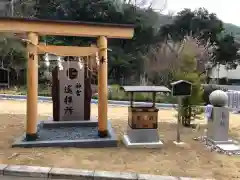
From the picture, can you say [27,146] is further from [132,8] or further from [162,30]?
[162,30]

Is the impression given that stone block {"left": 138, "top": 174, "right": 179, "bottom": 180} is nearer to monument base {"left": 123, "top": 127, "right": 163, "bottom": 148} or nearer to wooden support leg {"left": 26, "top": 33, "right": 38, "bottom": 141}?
monument base {"left": 123, "top": 127, "right": 163, "bottom": 148}

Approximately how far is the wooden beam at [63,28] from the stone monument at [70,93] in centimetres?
244

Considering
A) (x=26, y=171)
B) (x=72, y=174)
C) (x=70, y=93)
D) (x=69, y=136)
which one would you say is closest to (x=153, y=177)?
Result: (x=72, y=174)

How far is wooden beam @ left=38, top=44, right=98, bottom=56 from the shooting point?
7.33 metres

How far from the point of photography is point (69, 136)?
25.7 ft

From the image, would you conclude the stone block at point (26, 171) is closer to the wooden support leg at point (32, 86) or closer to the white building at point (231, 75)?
the wooden support leg at point (32, 86)

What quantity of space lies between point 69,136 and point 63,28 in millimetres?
2912

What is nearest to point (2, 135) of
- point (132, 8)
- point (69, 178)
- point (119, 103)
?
point (69, 178)

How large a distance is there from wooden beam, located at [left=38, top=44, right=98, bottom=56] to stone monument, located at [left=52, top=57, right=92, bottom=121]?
84.4 inches

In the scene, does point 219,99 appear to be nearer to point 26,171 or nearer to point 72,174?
point 72,174

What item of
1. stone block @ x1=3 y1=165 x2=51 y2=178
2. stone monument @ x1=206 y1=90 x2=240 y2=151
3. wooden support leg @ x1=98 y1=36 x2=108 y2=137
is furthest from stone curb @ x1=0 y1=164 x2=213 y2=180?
stone monument @ x1=206 y1=90 x2=240 y2=151

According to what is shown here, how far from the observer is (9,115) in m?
11.7

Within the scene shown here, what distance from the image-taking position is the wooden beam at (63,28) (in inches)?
274

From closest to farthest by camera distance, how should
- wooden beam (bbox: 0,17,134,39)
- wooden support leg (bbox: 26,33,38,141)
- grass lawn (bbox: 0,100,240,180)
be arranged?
1. grass lawn (bbox: 0,100,240,180)
2. wooden beam (bbox: 0,17,134,39)
3. wooden support leg (bbox: 26,33,38,141)
